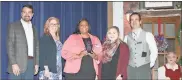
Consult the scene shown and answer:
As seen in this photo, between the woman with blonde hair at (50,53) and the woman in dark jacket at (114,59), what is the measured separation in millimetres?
365

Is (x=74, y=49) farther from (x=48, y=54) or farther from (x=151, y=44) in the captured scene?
(x=151, y=44)

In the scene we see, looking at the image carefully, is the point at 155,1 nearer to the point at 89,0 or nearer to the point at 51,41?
the point at 89,0

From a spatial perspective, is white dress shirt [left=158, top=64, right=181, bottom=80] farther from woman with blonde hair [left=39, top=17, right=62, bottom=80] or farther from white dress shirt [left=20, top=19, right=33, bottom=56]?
white dress shirt [left=20, top=19, right=33, bottom=56]

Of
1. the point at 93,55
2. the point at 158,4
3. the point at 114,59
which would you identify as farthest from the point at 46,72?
the point at 158,4

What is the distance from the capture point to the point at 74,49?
222 cm

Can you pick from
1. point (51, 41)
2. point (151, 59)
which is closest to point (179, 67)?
point (151, 59)

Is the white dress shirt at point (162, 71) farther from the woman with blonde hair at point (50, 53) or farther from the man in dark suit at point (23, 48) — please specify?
the man in dark suit at point (23, 48)

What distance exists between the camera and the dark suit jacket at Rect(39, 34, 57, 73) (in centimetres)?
222

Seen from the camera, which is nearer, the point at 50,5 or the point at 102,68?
the point at 102,68

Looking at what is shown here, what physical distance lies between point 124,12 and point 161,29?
0.36 meters

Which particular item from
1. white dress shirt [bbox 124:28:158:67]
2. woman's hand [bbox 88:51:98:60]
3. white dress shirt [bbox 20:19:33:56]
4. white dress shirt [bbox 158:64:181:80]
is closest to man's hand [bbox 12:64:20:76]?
white dress shirt [bbox 20:19:33:56]

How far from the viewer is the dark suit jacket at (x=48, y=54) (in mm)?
2221

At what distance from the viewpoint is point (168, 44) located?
7.92 ft

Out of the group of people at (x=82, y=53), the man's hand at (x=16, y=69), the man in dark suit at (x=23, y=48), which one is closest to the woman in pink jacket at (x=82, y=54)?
the group of people at (x=82, y=53)
